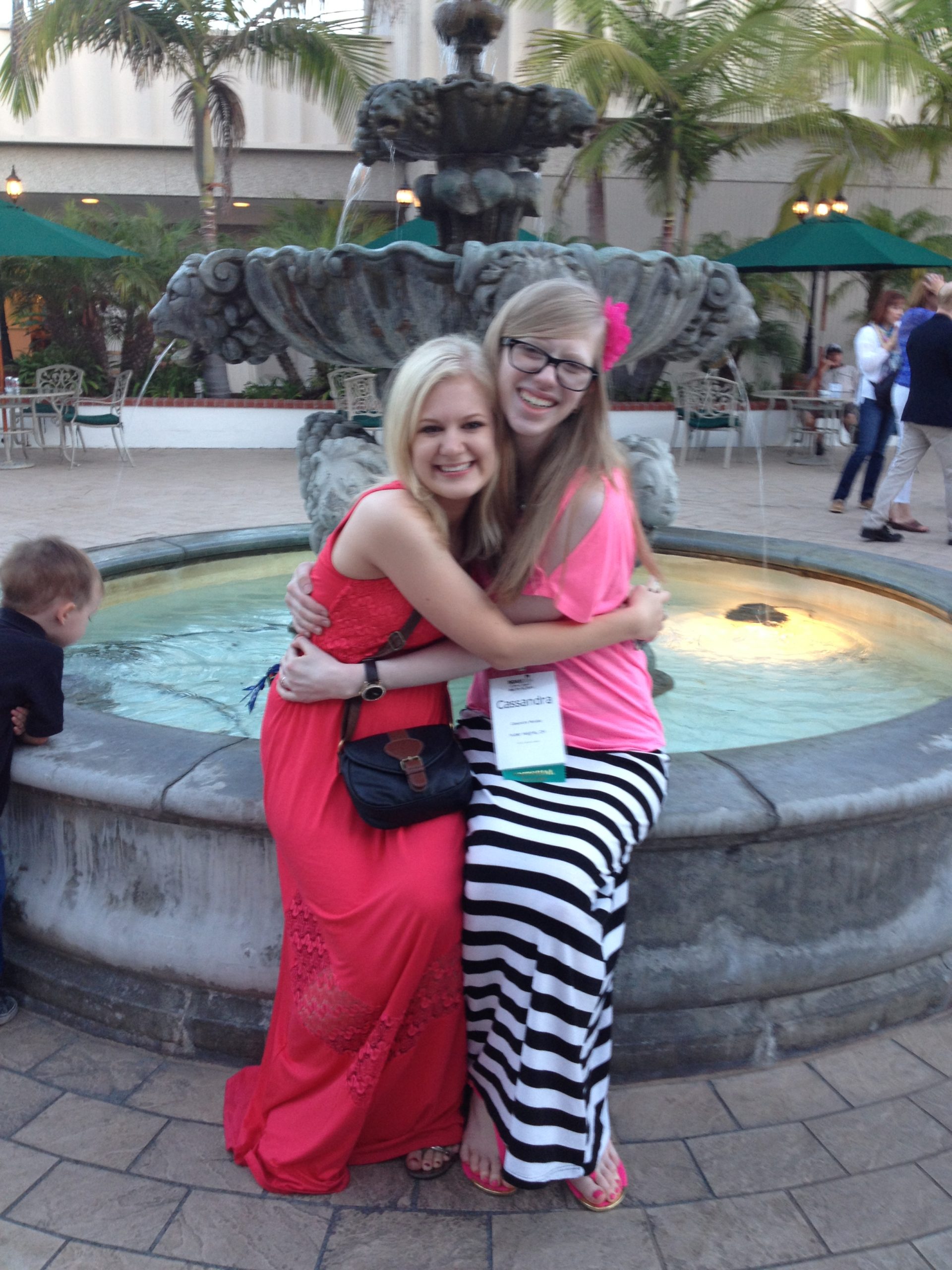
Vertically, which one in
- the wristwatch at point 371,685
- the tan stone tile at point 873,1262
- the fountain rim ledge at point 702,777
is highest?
the wristwatch at point 371,685

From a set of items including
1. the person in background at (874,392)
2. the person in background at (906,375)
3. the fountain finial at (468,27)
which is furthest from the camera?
the person in background at (874,392)

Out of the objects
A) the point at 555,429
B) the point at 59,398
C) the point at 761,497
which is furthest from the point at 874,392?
the point at 59,398

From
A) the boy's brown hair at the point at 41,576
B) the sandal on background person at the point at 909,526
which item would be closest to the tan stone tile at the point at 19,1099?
the boy's brown hair at the point at 41,576

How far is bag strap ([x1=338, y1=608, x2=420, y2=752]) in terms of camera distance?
2092 millimetres

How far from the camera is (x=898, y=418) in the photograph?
7.97m

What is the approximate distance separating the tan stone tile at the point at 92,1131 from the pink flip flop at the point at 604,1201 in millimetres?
810

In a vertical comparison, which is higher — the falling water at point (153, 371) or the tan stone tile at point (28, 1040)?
the falling water at point (153, 371)

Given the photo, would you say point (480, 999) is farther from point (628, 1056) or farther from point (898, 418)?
point (898, 418)

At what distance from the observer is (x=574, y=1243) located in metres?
1.93

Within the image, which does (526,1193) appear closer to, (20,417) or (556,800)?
(556,800)

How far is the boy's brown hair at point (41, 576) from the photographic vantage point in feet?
8.15

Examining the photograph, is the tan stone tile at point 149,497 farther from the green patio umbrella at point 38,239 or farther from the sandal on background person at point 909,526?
the sandal on background person at point 909,526

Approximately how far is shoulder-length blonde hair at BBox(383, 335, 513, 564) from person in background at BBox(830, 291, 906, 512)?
6844 millimetres

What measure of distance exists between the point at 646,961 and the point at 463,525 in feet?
3.26
